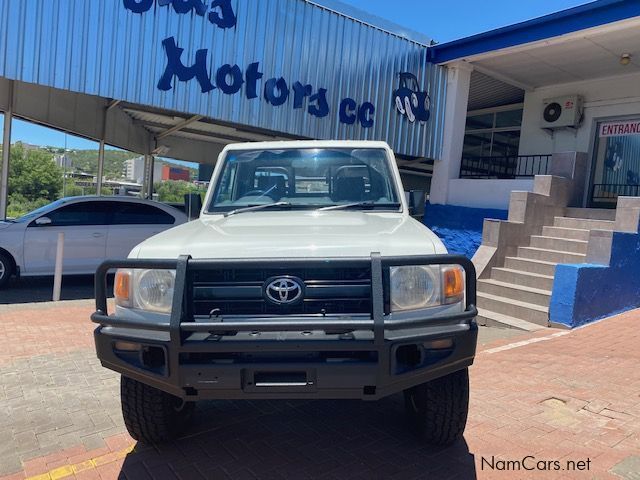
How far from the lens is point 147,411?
295cm

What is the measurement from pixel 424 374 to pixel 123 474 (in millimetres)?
1861

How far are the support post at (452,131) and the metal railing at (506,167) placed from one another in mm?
1327

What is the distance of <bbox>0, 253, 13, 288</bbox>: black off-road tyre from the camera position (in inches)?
307

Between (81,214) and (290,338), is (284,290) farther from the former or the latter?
(81,214)

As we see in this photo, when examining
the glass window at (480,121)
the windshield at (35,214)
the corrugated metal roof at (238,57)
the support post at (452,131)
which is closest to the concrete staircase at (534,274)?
the support post at (452,131)

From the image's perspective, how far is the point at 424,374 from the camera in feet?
8.16

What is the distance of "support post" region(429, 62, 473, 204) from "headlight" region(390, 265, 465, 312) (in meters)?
9.84

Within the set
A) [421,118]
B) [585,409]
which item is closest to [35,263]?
[585,409]

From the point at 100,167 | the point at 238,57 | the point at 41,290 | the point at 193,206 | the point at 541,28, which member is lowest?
the point at 41,290

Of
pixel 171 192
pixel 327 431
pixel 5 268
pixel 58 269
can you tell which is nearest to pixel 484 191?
pixel 58 269

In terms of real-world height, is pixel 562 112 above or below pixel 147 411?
above

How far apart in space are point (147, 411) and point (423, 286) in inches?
71.8

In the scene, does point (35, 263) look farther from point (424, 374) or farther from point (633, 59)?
point (633, 59)

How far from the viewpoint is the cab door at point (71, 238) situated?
26.4 feet
